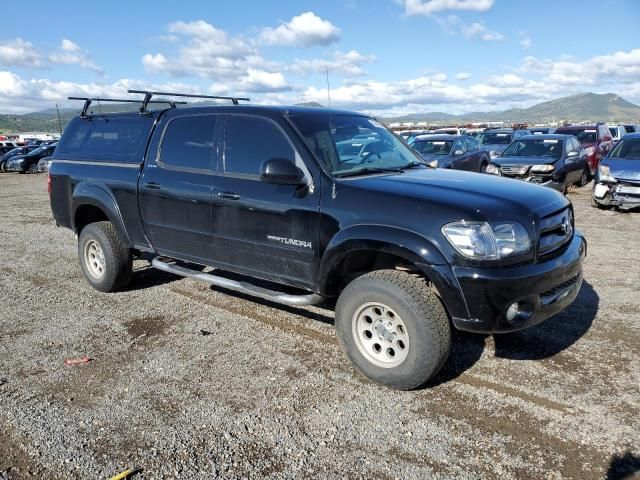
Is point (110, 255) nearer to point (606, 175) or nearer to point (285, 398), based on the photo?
point (285, 398)

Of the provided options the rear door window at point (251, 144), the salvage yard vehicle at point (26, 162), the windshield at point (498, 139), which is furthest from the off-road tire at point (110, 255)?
the salvage yard vehicle at point (26, 162)

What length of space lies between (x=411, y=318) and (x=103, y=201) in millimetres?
3649

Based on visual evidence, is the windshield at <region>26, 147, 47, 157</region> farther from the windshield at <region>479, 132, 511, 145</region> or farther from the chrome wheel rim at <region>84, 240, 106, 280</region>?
the chrome wheel rim at <region>84, 240, 106, 280</region>

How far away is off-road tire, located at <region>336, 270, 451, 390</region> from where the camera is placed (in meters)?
3.34

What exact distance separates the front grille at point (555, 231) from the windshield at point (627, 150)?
329 inches

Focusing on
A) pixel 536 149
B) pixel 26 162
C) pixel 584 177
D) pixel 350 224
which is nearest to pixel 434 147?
pixel 536 149

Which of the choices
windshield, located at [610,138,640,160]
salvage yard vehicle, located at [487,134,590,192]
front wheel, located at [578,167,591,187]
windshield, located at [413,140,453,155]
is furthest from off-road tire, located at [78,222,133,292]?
front wheel, located at [578,167,591,187]

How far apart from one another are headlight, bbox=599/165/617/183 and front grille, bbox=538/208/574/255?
768 centimetres

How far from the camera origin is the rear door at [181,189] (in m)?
4.54

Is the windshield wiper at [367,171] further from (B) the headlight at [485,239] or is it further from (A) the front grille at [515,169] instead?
(A) the front grille at [515,169]

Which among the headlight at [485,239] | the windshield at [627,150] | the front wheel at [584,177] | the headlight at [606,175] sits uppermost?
the windshield at [627,150]

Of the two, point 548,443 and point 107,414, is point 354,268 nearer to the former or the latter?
point 548,443

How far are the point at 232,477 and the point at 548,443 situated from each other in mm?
1774

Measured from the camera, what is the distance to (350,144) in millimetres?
4277
